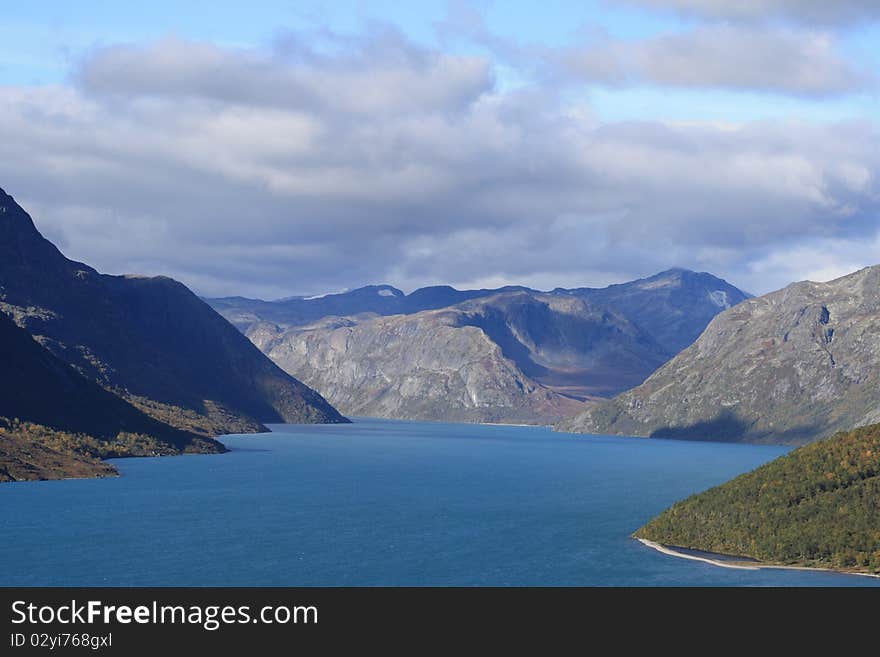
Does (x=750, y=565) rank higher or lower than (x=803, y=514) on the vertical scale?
lower

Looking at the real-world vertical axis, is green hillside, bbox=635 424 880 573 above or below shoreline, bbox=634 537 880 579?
above

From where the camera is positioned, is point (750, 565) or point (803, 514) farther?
point (803, 514)

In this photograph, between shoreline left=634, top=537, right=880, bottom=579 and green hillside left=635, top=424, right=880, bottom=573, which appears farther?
green hillside left=635, top=424, right=880, bottom=573

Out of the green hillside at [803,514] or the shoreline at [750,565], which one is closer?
the shoreline at [750,565]

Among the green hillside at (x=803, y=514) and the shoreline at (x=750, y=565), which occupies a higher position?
the green hillside at (x=803, y=514)
